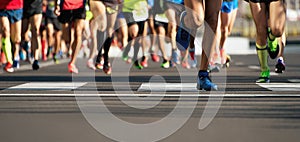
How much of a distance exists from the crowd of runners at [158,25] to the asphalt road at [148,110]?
639 millimetres

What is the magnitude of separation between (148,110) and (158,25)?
11148 millimetres

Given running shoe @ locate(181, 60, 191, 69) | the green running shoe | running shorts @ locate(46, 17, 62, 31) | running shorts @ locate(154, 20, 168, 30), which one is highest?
running shorts @ locate(154, 20, 168, 30)

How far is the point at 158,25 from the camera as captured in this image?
18750 millimetres

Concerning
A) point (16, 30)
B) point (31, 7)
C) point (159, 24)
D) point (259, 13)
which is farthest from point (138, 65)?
point (259, 13)

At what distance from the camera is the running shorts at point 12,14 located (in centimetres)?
1523

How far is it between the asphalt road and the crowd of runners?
0.64 m

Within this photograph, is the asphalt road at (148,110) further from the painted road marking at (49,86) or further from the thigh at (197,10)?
the thigh at (197,10)

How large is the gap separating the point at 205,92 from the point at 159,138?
3.84 metres

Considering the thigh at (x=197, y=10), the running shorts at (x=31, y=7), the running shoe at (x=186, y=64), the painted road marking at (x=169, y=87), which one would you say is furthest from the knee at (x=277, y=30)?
the running shorts at (x=31, y=7)

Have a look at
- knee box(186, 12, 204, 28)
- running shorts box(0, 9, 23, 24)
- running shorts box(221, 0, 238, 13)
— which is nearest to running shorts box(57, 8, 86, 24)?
running shorts box(0, 9, 23, 24)

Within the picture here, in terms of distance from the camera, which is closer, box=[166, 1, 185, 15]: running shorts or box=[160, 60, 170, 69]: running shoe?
box=[166, 1, 185, 15]: running shorts

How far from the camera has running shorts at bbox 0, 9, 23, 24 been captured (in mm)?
15234

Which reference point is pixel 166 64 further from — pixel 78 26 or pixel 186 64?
pixel 78 26

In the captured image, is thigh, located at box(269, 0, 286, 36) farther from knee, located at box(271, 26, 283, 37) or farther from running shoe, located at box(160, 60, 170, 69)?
running shoe, located at box(160, 60, 170, 69)
